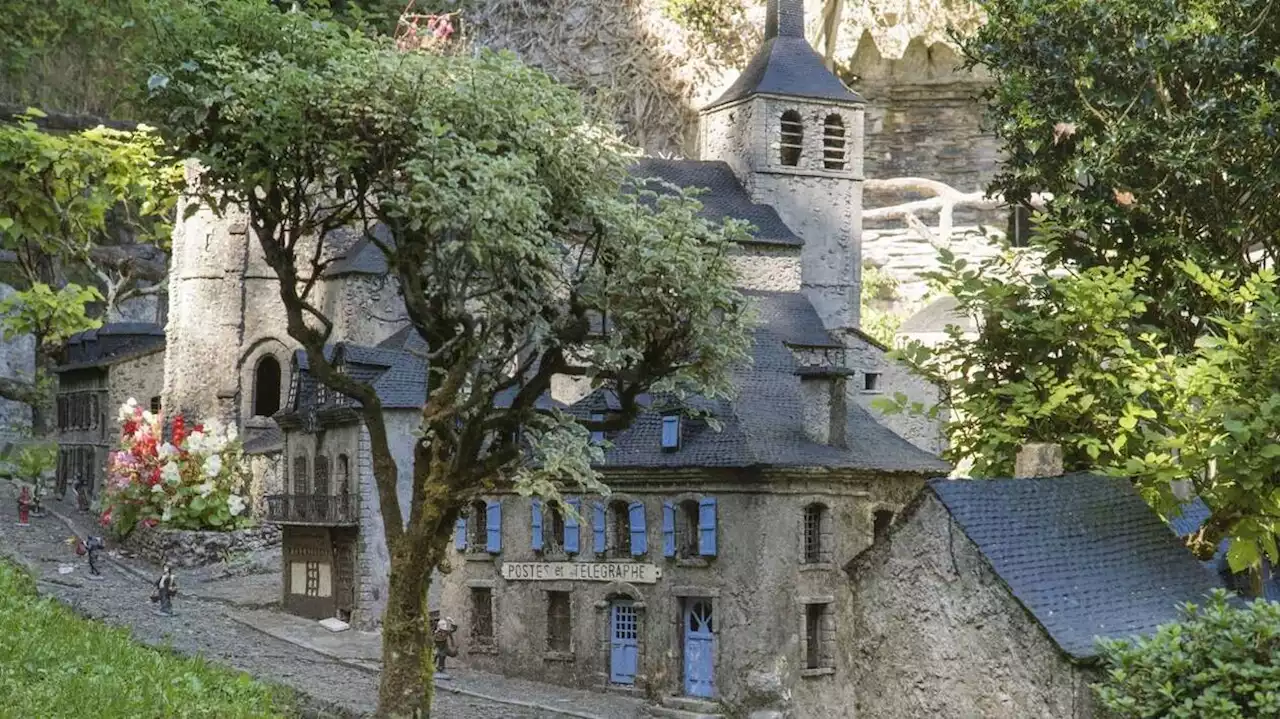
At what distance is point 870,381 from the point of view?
143ft

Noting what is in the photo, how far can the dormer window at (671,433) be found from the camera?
30797 millimetres

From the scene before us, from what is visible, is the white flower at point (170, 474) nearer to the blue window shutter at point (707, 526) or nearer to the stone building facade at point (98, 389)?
the stone building facade at point (98, 389)

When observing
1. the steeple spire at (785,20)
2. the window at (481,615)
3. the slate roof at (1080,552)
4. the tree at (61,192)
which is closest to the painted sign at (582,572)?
the window at (481,615)

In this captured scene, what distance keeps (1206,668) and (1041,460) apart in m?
5.74

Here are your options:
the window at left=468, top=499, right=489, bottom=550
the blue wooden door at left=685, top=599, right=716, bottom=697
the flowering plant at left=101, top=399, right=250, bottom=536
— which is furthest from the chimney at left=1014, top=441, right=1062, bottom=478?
the flowering plant at left=101, top=399, right=250, bottom=536

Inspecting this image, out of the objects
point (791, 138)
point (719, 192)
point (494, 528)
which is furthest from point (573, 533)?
point (791, 138)

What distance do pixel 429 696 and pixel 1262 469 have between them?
11.5m

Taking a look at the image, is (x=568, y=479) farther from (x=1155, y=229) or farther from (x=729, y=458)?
(x=1155, y=229)

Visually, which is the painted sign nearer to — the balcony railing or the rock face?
the balcony railing

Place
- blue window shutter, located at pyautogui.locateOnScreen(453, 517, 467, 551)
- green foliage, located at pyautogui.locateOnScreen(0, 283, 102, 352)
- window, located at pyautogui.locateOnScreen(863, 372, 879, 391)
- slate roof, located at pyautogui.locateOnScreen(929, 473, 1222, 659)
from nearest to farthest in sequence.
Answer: slate roof, located at pyautogui.locateOnScreen(929, 473, 1222, 659) → green foliage, located at pyautogui.locateOnScreen(0, 283, 102, 352) → blue window shutter, located at pyautogui.locateOnScreen(453, 517, 467, 551) → window, located at pyautogui.locateOnScreen(863, 372, 879, 391)

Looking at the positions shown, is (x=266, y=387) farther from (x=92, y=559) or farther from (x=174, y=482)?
(x=92, y=559)

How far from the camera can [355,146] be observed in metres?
22.6

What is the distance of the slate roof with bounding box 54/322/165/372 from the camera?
5016 cm

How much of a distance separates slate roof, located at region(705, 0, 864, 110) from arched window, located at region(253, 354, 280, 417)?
46.3ft
